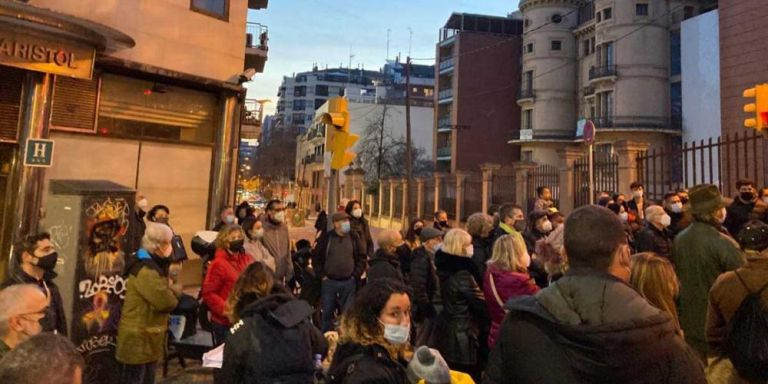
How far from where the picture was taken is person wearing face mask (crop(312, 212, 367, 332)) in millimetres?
7230

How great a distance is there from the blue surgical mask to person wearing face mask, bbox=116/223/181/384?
8.74 feet

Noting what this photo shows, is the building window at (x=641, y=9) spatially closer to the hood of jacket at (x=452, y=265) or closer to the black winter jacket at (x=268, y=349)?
the hood of jacket at (x=452, y=265)

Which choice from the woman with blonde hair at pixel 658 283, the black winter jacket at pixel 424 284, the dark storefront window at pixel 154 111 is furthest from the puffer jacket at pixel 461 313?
the dark storefront window at pixel 154 111

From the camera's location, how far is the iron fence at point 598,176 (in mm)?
14312

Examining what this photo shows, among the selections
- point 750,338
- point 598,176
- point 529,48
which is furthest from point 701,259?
point 529,48

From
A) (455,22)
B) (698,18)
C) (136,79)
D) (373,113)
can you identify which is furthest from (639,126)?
(136,79)

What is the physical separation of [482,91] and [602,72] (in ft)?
43.7

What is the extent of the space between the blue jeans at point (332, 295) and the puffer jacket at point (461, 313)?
260cm

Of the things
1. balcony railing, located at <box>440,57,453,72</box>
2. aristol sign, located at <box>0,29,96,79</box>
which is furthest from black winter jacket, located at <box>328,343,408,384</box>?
balcony railing, located at <box>440,57,453,72</box>

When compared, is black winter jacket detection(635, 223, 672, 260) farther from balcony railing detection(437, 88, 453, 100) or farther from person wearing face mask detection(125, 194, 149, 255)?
balcony railing detection(437, 88, 453, 100)

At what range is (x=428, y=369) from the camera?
2.27 metres

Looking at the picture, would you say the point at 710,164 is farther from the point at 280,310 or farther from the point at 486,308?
the point at 280,310

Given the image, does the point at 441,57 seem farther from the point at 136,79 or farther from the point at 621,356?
the point at 621,356

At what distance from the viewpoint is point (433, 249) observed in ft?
21.6
